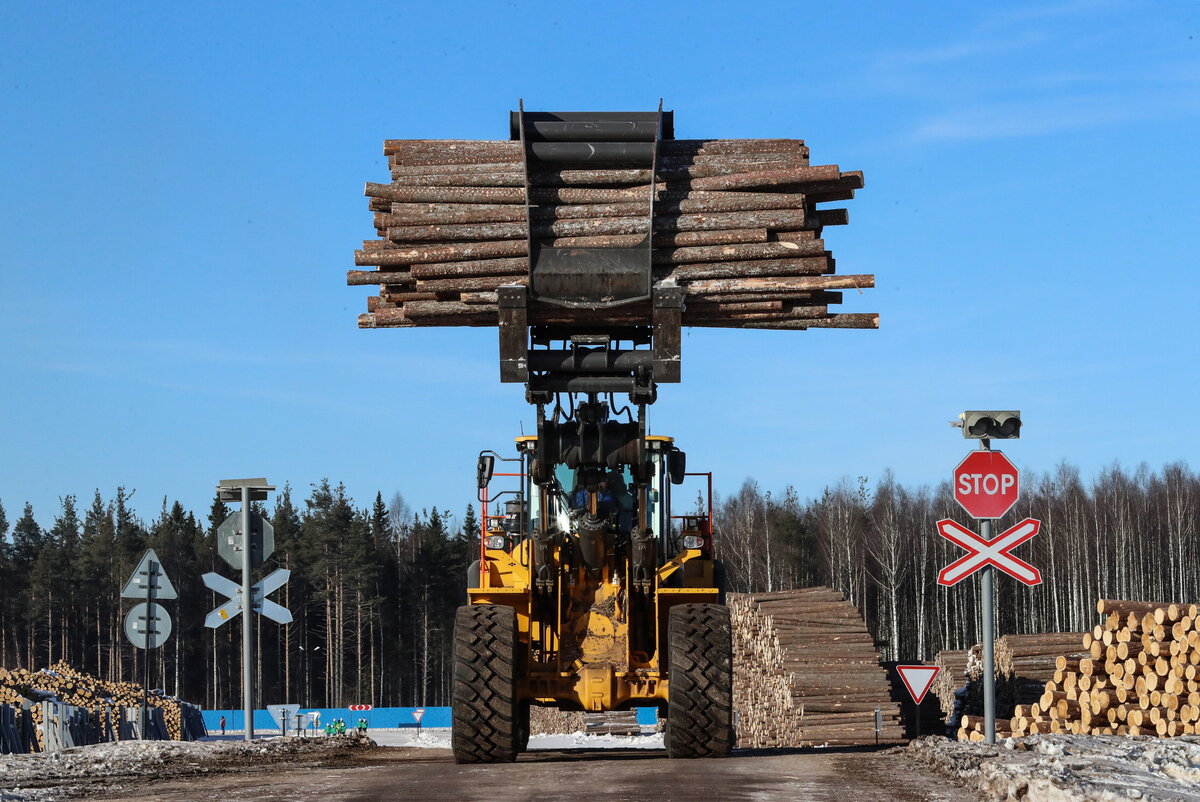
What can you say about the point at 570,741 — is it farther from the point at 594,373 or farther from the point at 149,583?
the point at 594,373

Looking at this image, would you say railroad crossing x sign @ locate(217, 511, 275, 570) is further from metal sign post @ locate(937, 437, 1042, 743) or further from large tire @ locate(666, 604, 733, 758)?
metal sign post @ locate(937, 437, 1042, 743)

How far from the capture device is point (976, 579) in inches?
3172

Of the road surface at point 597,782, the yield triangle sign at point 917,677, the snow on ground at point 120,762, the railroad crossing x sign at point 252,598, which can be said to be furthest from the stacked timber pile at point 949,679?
the road surface at point 597,782

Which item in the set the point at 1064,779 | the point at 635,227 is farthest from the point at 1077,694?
the point at 1064,779

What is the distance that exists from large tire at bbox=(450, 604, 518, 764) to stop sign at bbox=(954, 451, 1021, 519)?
438 cm

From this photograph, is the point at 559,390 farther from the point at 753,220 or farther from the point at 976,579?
the point at 976,579

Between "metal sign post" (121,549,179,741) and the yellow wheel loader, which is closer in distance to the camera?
the yellow wheel loader

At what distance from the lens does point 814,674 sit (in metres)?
27.4

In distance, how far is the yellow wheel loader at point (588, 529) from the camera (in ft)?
46.9

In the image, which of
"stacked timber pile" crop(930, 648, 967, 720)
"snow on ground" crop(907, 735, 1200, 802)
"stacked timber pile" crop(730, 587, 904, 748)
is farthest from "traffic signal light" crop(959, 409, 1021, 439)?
"stacked timber pile" crop(930, 648, 967, 720)

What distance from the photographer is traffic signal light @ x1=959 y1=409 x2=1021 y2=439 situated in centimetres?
1385

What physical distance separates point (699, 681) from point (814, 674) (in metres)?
13.7

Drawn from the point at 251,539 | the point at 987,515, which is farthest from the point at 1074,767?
the point at 251,539

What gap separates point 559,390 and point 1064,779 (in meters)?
6.55
